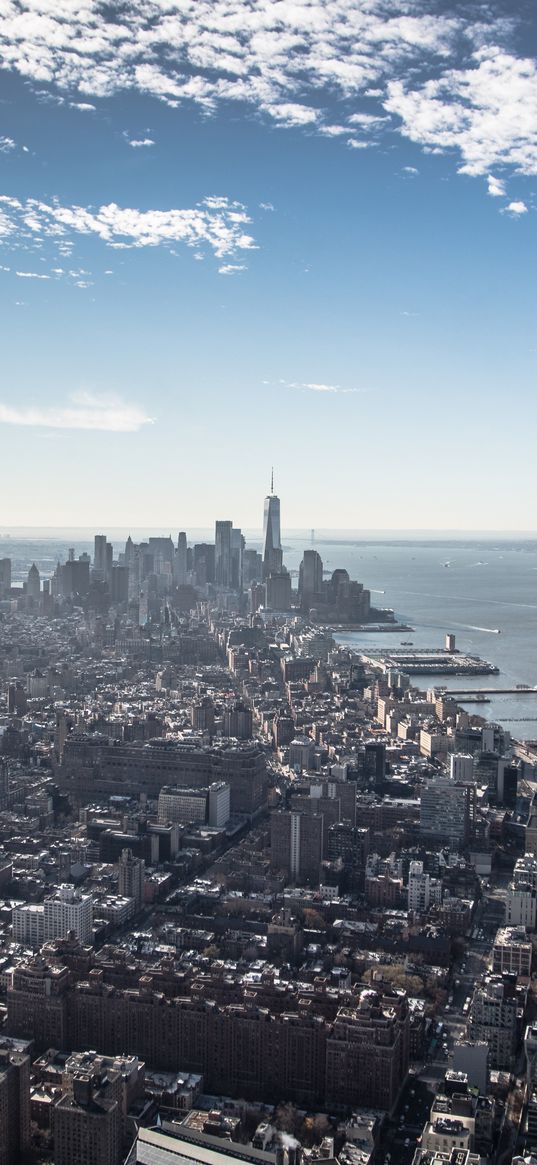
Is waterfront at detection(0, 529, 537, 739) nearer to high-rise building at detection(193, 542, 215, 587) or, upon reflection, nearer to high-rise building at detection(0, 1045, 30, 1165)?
high-rise building at detection(193, 542, 215, 587)

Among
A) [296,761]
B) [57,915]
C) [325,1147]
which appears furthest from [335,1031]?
[296,761]

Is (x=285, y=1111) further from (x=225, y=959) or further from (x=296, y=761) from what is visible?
(x=296, y=761)

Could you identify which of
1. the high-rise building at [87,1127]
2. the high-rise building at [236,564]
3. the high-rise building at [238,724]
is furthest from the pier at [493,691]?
the high-rise building at [236,564]

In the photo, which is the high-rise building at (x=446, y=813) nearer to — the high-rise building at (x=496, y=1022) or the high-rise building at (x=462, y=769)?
the high-rise building at (x=462, y=769)

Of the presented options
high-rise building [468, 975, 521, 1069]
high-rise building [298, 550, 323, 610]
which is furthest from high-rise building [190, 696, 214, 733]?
high-rise building [298, 550, 323, 610]

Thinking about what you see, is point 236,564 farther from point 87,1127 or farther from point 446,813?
point 87,1127

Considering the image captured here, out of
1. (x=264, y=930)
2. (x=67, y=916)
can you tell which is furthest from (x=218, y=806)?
(x=67, y=916)
